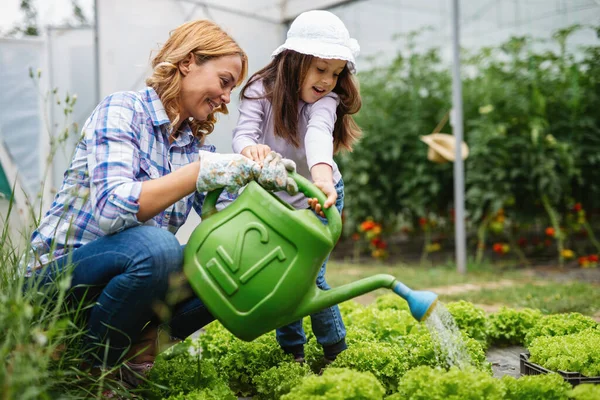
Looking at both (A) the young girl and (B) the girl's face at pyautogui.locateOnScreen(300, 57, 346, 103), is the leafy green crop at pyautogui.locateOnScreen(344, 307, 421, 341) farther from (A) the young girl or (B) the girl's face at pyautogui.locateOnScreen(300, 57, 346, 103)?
(B) the girl's face at pyautogui.locateOnScreen(300, 57, 346, 103)

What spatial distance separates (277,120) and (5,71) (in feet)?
12.4

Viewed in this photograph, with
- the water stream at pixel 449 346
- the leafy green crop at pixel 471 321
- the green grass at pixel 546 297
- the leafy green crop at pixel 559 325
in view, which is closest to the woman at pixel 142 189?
the water stream at pixel 449 346

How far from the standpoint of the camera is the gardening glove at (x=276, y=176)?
1.81m

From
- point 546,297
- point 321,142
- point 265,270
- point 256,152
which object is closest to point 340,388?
point 265,270

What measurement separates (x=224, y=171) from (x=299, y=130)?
62cm

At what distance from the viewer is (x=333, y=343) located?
233cm

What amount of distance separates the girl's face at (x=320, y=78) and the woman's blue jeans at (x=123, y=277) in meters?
0.79

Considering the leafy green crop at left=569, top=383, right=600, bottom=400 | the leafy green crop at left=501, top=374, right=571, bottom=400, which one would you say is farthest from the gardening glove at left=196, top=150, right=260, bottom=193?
the leafy green crop at left=569, top=383, right=600, bottom=400

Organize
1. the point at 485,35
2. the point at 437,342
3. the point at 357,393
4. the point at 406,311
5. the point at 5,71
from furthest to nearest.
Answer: the point at 485,35 < the point at 5,71 < the point at 406,311 < the point at 437,342 < the point at 357,393

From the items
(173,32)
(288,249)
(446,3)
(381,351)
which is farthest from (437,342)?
(446,3)

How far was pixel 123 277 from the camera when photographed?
1788 millimetres

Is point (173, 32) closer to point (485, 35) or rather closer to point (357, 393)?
point (357, 393)

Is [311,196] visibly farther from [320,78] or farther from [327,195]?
[320,78]

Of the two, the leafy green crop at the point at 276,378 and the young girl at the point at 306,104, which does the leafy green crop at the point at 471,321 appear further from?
the leafy green crop at the point at 276,378
